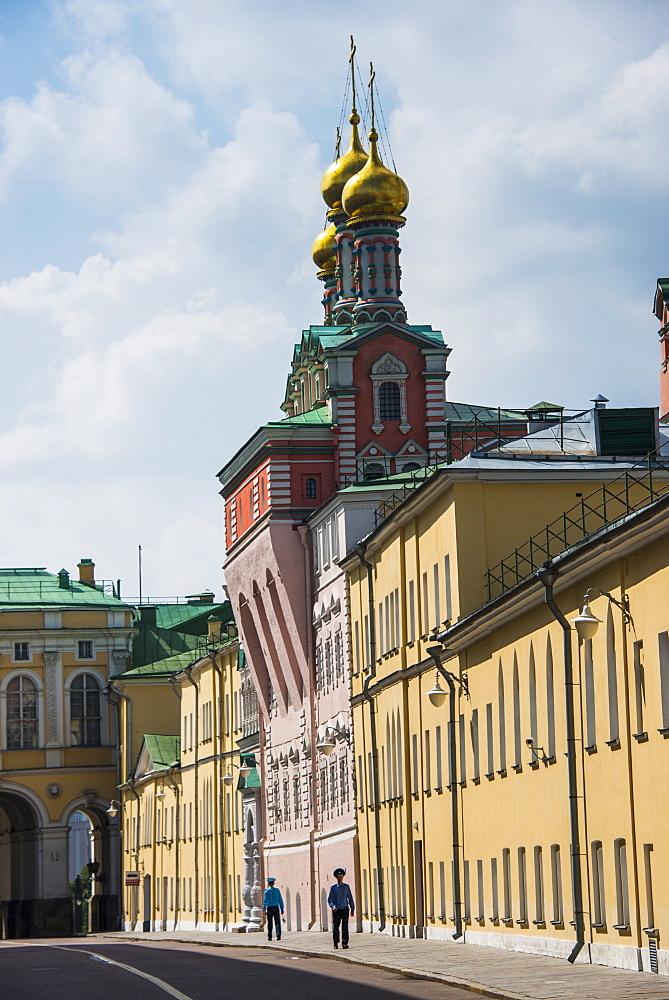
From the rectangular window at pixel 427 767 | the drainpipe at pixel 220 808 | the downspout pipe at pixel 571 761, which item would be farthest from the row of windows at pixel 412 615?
the drainpipe at pixel 220 808

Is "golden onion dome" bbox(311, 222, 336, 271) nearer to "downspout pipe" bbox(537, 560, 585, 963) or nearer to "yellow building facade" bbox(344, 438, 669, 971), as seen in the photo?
"yellow building facade" bbox(344, 438, 669, 971)

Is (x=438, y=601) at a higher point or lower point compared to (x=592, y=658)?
higher

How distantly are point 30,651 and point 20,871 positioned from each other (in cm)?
1207

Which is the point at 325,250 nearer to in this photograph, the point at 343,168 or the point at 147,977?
the point at 343,168

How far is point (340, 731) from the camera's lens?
186 ft

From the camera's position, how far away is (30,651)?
334 feet

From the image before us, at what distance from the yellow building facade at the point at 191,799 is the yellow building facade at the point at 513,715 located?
2064cm

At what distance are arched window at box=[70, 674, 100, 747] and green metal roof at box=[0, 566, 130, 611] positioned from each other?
415 cm

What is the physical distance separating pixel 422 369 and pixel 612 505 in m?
24.0

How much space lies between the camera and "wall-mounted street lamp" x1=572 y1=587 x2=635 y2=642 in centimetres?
2616

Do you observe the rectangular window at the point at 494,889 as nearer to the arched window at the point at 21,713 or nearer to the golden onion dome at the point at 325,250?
the golden onion dome at the point at 325,250

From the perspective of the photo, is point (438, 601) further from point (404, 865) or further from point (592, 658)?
point (592, 658)

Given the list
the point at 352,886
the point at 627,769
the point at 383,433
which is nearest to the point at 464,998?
the point at 627,769

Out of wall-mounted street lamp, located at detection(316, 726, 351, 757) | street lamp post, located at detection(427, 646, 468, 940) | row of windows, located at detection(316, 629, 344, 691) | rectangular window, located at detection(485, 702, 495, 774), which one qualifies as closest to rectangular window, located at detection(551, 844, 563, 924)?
rectangular window, located at detection(485, 702, 495, 774)
